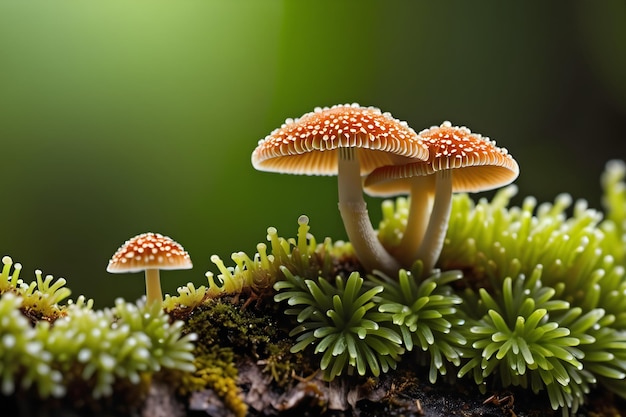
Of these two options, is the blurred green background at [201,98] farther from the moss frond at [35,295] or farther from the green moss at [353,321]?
the moss frond at [35,295]

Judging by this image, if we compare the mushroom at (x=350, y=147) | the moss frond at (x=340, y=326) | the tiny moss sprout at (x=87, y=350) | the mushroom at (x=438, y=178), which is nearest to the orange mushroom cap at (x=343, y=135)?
the mushroom at (x=350, y=147)

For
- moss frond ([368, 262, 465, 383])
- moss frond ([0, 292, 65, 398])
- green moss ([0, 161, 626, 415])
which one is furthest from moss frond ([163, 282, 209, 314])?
moss frond ([368, 262, 465, 383])

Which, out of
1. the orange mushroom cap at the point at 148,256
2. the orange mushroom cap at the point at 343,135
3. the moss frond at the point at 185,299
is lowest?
the moss frond at the point at 185,299

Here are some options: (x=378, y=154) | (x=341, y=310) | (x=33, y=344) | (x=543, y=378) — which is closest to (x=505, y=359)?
(x=543, y=378)

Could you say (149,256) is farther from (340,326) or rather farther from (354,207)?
(354,207)

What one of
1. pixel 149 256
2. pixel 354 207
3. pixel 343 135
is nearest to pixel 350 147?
pixel 343 135

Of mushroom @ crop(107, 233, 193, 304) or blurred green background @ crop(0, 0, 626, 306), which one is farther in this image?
blurred green background @ crop(0, 0, 626, 306)

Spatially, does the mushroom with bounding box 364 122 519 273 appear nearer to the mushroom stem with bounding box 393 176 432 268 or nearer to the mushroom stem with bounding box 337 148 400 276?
the mushroom stem with bounding box 393 176 432 268
